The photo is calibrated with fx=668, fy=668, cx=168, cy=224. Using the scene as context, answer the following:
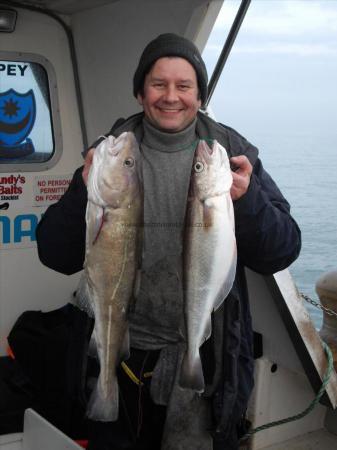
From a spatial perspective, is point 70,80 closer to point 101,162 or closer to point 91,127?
point 91,127

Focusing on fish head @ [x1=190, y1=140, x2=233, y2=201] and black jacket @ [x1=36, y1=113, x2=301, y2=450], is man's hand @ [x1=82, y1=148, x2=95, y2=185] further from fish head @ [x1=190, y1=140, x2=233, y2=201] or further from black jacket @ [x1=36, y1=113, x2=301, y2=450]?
fish head @ [x1=190, y1=140, x2=233, y2=201]

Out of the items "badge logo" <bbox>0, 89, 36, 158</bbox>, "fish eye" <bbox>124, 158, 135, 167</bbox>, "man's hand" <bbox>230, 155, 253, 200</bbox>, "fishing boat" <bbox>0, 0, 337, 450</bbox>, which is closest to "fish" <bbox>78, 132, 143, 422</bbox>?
"fish eye" <bbox>124, 158, 135, 167</bbox>

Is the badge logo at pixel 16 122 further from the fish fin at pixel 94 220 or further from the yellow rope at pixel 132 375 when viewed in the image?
the fish fin at pixel 94 220

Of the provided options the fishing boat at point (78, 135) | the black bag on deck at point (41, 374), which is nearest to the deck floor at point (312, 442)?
the fishing boat at point (78, 135)

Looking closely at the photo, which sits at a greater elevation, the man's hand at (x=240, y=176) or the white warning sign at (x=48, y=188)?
the man's hand at (x=240, y=176)

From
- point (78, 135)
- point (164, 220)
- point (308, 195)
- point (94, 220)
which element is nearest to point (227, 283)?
point (164, 220)

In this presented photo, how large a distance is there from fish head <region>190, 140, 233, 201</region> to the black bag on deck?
187 centimetres

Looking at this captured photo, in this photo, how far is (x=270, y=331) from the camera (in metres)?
3.92

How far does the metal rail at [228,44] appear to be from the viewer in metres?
4.09

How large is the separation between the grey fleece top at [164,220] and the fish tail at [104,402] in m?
0.31

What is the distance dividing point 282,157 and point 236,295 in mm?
4452

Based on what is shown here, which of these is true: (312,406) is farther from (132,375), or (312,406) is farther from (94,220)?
(94,220)

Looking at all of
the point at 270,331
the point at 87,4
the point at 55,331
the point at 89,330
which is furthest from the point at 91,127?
the point at 89,330

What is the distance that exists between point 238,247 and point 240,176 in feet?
1.12
